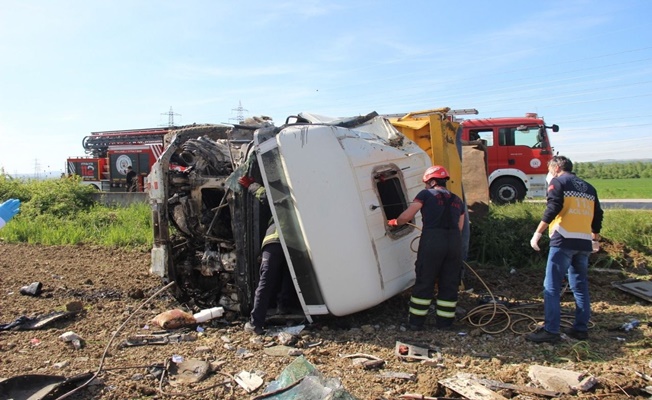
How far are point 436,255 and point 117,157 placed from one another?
57.2 feet

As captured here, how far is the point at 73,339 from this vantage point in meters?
4.39

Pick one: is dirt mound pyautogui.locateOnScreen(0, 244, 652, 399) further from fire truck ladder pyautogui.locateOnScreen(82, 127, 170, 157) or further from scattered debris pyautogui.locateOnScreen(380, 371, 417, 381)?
fire truck ladder pyautogui.locateOnScreen(82, 127, 170, 157)

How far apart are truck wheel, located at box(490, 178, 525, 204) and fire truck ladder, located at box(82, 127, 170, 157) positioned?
12.4m

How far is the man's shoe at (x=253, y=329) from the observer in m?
4.55

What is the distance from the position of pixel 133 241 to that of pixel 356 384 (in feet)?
23.5

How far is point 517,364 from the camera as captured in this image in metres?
3.81

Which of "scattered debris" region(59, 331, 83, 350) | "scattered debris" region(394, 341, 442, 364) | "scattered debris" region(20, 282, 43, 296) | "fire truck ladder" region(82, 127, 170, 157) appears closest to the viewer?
"scattered debris" region(394, 341, 442, 364)

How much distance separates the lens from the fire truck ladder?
19844mm

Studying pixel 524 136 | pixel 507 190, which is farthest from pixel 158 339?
pixel 524 136

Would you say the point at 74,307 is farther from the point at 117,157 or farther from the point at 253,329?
the point at 117,157

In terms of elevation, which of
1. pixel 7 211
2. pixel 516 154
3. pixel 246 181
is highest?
pixel 516 154

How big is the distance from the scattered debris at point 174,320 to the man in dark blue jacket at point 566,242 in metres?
3.06

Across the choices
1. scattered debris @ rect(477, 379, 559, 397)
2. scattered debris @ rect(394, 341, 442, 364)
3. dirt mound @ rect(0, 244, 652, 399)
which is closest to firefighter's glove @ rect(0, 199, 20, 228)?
dirt mound @ rect(0, 244, 652, 399)

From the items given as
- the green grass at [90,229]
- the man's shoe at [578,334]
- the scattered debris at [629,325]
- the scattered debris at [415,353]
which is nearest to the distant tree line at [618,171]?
the green grass at [90,229]
